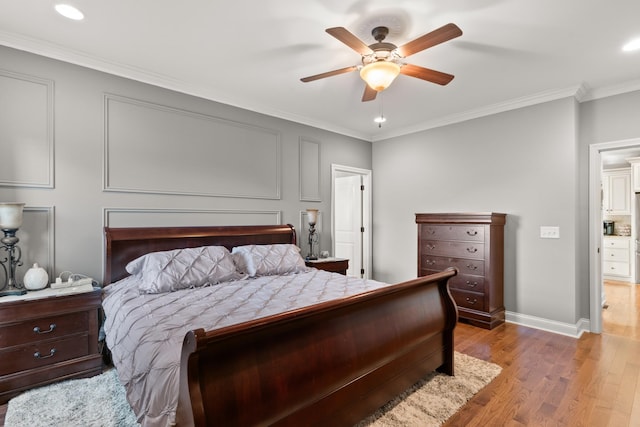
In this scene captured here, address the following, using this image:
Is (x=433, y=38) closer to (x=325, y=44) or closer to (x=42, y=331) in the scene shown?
(x=325, y=44)

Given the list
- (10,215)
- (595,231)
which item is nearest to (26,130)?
(10,215)

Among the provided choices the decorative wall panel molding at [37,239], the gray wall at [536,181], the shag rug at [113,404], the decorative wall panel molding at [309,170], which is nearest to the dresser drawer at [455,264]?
the gray wall at [536,181]

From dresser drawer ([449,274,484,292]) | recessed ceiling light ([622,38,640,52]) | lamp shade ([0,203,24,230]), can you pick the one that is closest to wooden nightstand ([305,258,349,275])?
dresser drawer ([449,274,484,292])

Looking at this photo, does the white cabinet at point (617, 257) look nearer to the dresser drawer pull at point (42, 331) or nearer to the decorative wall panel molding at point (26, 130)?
the dresser drawer pull at point (42, 331)

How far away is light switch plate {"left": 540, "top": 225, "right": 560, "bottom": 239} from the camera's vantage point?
140 inches

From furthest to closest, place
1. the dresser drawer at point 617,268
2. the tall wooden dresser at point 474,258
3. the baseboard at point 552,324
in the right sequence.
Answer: the dresser drawer at point 617,268, the tall wooden dresser at point 474,258, the baseboard at point 552,324

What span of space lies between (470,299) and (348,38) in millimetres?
3207

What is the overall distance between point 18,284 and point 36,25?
196 centimetres

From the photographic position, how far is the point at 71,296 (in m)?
2.39

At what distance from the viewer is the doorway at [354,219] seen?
545cm

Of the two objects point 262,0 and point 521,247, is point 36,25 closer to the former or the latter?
point 262,0

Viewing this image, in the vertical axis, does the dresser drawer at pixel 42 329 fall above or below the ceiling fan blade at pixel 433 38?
below

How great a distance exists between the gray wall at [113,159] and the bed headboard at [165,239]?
0.12m

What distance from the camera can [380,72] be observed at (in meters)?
2.28
